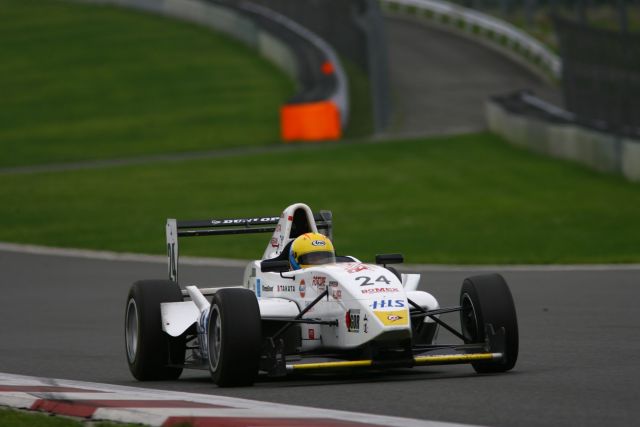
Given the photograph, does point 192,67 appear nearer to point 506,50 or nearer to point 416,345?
point 506,50

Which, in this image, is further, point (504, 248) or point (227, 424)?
point (504, 248)

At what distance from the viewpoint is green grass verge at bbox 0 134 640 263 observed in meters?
24.6

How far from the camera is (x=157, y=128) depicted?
43.3m

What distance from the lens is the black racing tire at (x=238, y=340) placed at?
34.0 ft

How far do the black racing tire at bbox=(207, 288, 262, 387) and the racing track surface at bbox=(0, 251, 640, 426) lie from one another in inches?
4.8

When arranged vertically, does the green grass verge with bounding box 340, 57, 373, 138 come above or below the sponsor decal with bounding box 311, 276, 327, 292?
above

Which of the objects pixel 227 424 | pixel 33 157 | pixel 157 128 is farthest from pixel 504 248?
pixel 157 128

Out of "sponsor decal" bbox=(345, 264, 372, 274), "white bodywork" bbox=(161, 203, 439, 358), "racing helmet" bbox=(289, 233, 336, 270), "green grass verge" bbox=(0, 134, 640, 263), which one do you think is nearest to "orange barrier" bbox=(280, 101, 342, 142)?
"green grass verge" bbox=(0, 134, 640, 263)

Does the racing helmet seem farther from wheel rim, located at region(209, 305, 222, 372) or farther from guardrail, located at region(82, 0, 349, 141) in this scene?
guardrail, located at region(82, 0, 349, 141)

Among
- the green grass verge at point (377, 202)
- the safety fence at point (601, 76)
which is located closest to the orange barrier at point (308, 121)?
the green grass verge at point (377, 202)

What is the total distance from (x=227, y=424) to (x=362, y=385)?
8.46 feet

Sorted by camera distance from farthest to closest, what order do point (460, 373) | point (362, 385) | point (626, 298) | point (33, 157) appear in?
1. point (33, 157)
2. point (626, 298)
3. point (460, 373)
4. point (362, 385)

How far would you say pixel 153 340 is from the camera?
1174 cm

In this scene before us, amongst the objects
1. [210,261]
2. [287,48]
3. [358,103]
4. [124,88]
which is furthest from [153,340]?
[287,48]
